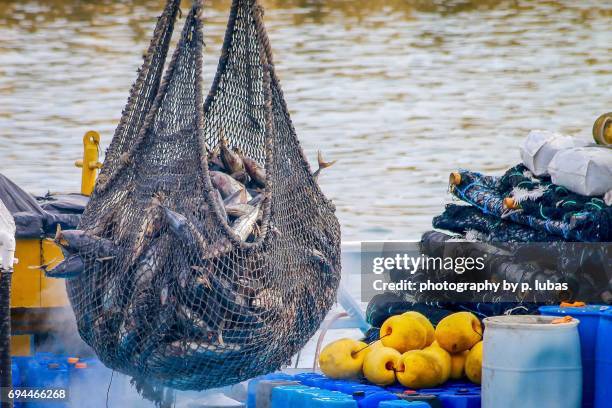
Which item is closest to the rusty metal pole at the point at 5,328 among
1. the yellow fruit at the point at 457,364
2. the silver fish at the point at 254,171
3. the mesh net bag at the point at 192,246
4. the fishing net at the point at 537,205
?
the mesh net bag at the point at 192,246

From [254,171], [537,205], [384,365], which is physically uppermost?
[254,171]

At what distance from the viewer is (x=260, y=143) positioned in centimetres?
557

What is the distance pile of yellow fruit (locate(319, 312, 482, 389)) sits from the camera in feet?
16.3

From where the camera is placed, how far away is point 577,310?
15.3 feet

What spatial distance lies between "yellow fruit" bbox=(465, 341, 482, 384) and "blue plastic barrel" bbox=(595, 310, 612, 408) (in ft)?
1.94

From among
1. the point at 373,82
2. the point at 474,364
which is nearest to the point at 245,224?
the point at 474,364

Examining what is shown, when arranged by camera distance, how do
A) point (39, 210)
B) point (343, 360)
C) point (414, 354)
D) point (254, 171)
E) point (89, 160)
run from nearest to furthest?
point (414, 354) → point (343, 360) → point (254, 171) → point (39, 210) → point (89, 160)

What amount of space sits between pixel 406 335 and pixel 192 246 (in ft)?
3.39

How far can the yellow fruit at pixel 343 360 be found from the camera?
5.20 metres

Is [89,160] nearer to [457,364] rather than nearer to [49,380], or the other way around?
[49,380]

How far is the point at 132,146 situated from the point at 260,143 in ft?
2.18

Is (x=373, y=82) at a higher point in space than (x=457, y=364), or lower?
lower

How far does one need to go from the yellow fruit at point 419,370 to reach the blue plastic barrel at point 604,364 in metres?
0.68

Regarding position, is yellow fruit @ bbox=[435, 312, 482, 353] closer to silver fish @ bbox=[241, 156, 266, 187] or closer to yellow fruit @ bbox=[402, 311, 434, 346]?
yellow fruit @ bbox=[402, 311, 434, 346]
